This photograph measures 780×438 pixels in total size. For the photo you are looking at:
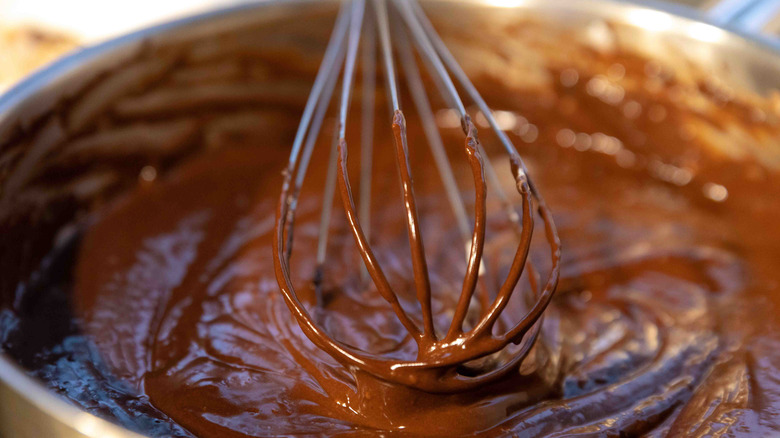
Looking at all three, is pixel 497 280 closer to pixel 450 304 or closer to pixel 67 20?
pixel 450 304

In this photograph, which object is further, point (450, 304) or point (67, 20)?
point (67, 20)

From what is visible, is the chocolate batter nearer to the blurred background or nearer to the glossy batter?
the glossy batter

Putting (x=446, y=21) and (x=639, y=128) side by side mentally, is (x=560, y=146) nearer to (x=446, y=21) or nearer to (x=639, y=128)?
(x=639, y=128)

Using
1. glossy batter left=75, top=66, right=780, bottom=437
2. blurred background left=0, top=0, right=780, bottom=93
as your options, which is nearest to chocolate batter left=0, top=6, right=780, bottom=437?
glossy batter left=75, top=66, right=780, bottom=437

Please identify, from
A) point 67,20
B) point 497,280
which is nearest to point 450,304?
point 497,280

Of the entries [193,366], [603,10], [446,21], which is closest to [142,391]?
[193,366]

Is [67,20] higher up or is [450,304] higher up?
[67,20]
